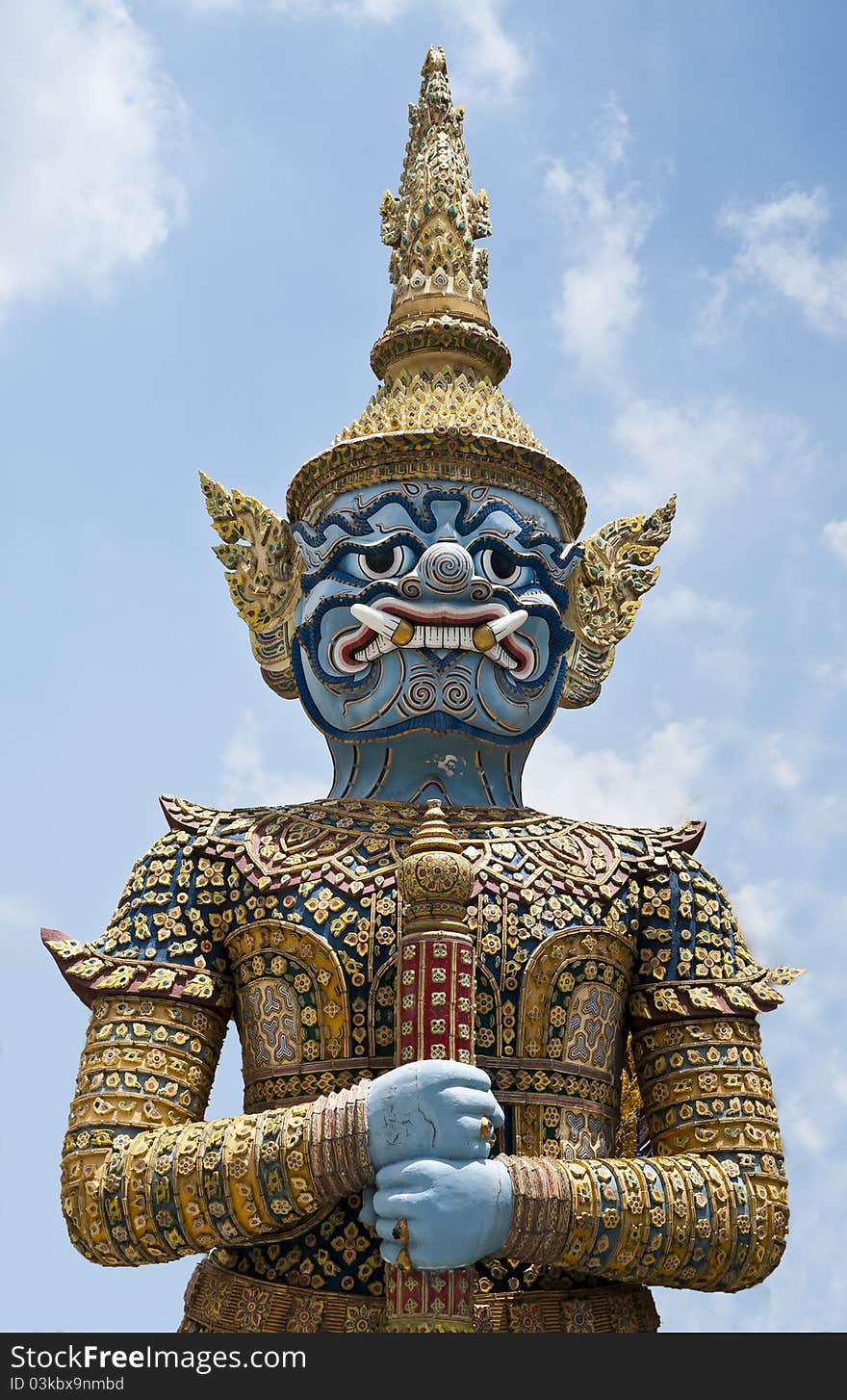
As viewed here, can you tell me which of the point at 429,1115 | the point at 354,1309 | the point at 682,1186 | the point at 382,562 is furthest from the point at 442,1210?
the point at 382,562

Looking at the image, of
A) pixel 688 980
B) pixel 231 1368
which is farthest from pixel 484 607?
pixel 231 1368

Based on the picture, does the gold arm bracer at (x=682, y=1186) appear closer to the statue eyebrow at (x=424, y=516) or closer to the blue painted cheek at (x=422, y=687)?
the blue painted cheek at (x=422, y=687)

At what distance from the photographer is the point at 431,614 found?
6781 millimetres

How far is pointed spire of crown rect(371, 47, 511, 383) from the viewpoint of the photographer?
7543 millimetres

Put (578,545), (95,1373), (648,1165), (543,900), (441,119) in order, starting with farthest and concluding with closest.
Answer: (441,119), (578,545), (543,900), (648,1165), (95,1373)

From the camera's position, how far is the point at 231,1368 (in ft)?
18.4

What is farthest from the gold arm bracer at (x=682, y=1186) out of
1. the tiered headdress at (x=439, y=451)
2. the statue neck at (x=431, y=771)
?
the tiered headdress at (x=439, y=451)

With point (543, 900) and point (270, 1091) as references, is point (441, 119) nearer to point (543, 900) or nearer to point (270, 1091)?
point (543, 900)

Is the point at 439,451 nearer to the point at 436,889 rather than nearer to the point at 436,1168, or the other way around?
the point at 436,889

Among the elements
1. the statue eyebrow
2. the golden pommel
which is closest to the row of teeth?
the statue eyebrow

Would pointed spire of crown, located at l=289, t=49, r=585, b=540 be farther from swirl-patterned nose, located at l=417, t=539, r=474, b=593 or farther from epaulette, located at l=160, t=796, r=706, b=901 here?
epaulette, located at l=160, t=796, r=706, b=901

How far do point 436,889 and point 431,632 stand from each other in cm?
111

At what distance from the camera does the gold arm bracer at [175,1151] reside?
19.2ft

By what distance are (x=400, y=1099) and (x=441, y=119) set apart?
4260mm
